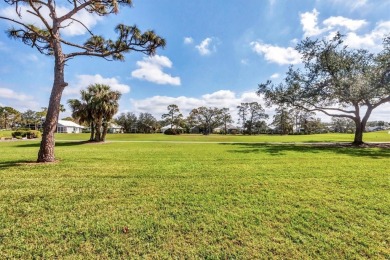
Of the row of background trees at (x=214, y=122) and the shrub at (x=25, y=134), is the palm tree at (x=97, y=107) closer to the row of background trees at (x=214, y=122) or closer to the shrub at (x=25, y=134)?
the shrub at (x=25, y=134)

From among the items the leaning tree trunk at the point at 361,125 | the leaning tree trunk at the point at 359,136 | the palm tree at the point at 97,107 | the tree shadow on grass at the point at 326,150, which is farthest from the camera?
the palm tree at the point at 97,107

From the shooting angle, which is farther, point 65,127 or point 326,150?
point 65,127

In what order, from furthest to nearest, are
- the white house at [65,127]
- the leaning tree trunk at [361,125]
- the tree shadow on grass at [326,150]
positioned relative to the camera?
the white house at [65,127] < the leaning tree trunk at [361,125] < the tree shadow on grass at [326,150]

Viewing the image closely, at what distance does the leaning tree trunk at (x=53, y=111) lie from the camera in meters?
9.22

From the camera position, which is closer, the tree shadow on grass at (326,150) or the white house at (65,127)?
the tree shadow on grass at (326,150)

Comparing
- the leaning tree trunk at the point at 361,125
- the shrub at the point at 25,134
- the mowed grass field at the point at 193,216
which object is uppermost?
the leaning tree trunk at the point at 361,125

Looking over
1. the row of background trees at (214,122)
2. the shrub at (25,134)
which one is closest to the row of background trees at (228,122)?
the row of background trees at (214,122)

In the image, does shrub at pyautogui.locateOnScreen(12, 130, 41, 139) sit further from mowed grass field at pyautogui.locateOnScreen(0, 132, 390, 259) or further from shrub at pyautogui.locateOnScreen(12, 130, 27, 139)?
mowed grass field at pyautogui.locateOnScreen(0, 132, 390, 259)

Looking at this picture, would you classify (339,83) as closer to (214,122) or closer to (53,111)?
(53,111)

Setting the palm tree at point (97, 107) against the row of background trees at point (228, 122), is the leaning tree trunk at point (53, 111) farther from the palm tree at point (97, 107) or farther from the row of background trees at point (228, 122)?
the row of background trees at point (228, 122)

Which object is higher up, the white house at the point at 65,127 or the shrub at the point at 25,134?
the white house at the point at 65,127

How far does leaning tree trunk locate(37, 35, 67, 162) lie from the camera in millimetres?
9219

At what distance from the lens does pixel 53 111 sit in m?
9.19

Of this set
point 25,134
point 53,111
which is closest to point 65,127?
point 25,134
